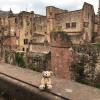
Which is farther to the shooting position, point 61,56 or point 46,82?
point 61,56

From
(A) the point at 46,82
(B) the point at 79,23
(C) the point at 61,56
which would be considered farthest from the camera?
(B) the point at 79,23

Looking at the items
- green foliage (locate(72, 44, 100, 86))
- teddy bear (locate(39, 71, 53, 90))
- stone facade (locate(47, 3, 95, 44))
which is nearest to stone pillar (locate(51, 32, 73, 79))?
green foliage (locate(72, 44, 100, 86))

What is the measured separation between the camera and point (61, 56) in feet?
32.9

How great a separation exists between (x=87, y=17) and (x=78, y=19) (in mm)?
1436

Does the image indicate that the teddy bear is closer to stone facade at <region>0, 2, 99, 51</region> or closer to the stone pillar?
the stone pillar

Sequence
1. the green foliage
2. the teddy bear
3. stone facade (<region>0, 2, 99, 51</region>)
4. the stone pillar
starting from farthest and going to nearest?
stone facade (<region>0, 2, 99, 51</region>) → the green foliage → the stone pillar → the teddy bear

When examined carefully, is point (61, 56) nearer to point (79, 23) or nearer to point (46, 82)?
point (46, 82)

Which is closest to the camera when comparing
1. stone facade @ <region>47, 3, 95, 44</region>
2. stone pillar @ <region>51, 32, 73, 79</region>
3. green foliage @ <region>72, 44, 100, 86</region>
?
stone pillar @ <region>51, 32, 73, 79</region>

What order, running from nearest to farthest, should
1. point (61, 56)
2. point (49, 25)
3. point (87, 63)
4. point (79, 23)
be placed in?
point (61, 56) → point (87, 63) → point (79, 23) → point (49, 25)

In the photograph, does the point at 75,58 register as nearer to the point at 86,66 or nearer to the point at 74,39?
the point at 86,66

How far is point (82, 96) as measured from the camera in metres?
3.00

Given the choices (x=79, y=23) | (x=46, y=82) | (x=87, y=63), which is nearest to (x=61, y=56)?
(x=87, y=63)

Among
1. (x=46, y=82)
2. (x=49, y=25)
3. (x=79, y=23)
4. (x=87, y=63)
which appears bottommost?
(x=87, y=63)

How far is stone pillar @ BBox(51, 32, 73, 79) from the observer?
394 inches
